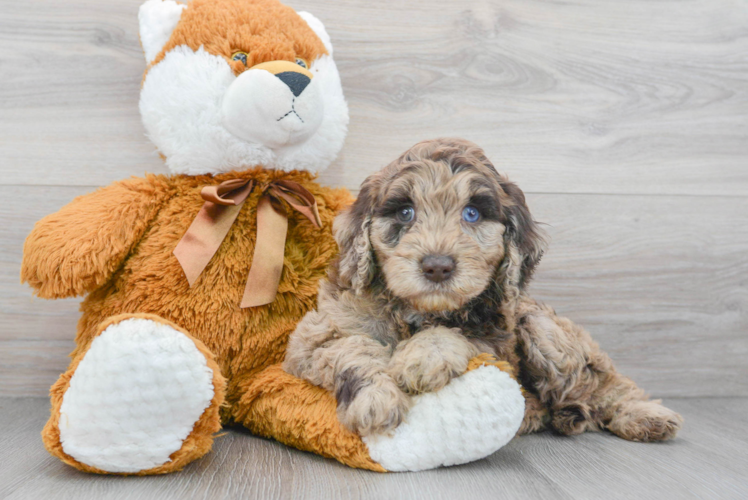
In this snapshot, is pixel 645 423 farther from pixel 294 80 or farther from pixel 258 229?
pixel 294 80

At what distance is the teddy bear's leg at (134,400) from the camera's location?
49.6 inches

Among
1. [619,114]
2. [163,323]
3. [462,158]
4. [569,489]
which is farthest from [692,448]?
[163,323]

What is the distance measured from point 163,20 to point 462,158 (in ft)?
3.39

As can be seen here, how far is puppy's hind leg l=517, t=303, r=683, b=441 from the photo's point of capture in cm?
171

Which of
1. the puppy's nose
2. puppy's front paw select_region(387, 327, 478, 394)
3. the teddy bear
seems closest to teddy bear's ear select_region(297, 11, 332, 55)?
the teddy bear

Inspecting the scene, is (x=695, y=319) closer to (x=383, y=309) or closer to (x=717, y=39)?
(x=717, y=39)

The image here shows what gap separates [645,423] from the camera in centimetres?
176

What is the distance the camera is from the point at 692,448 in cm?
176

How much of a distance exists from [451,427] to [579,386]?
0.60 m

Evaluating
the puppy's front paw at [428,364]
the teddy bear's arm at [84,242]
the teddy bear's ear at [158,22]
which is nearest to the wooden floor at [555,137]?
the teddy bear's ear at [158,22]

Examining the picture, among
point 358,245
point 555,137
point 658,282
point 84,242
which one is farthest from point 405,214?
point 658,282

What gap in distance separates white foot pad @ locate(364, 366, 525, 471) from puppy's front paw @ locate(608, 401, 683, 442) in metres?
0.60

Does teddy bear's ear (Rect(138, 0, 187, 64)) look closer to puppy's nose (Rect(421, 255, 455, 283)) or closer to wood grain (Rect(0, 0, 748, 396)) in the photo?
wood grain (Rect(0, 0, 748, 396))

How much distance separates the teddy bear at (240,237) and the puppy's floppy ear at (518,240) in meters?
0.26
